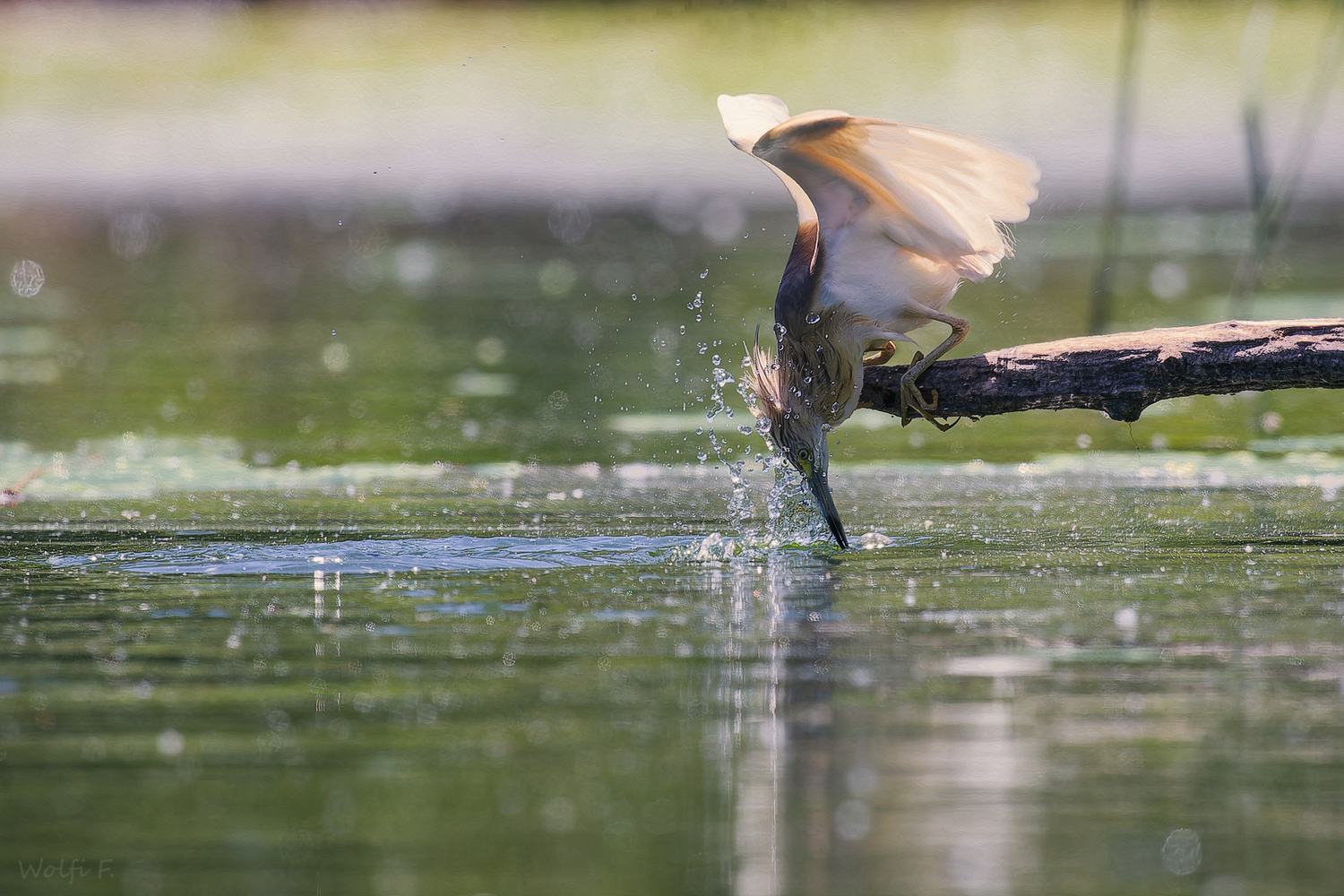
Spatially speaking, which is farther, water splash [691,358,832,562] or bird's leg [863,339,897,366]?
bird's leg [863,339,897,366]

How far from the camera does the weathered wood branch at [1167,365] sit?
5645mm

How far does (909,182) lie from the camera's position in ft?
19.7

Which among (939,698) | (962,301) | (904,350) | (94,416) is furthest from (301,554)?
(962,301)

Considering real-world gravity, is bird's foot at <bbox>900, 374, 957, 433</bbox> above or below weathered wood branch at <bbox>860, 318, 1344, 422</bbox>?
below

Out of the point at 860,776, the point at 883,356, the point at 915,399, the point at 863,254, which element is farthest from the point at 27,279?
the point at 860,776

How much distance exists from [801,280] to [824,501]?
0.78 meters

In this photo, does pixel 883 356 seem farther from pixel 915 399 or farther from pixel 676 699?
pixel 676 699

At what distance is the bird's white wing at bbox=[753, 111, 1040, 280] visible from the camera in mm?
5723

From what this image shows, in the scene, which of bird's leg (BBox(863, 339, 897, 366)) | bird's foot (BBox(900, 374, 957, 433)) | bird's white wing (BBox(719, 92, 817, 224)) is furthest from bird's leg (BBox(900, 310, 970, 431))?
bird's white wing (BBox(719, 92, 817, 224))

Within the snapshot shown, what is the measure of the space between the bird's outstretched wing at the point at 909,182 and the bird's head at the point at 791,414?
50 centimetres

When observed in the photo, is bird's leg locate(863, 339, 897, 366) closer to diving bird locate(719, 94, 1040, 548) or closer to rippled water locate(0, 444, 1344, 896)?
diving bird locate(719, 94, 1040, 548)

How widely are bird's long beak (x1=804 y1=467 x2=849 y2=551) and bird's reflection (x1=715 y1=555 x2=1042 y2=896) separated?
1.31 metres
